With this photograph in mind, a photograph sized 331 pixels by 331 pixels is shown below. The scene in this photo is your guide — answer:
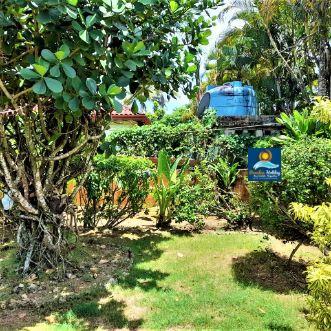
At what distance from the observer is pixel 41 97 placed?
17.1 feet

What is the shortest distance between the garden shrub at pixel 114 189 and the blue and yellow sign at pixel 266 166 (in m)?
2.96

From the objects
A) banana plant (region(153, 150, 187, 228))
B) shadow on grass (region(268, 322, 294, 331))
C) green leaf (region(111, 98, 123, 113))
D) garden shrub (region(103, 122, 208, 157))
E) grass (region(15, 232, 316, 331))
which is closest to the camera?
green leaf (region(111, 98, 123, 113))

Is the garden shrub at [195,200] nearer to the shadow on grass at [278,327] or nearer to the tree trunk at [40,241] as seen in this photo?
the tree trunk at [40,241]

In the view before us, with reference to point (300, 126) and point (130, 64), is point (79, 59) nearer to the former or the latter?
point (130, 64)

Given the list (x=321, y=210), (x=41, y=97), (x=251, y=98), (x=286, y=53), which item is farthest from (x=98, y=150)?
(x=286, y=53)

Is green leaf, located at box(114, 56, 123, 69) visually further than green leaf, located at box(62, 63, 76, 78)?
Yes

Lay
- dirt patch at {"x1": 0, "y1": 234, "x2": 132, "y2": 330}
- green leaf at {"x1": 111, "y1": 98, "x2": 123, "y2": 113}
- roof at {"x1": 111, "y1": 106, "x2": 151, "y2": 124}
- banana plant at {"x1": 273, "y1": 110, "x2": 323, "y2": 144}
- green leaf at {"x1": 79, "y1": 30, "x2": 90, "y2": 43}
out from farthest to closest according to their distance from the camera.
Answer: roof at {"x1": 111, "y1": 106, "x2": 151, "y2": 124} → banana plant at {"x1": 273, "y1": 110, "x2": 323, "y2": 144} → dirt patch at {"x1": 0, "y1": 234, "x2": 132, "y2": 330} → green leaf at {"x1": 111, "y1": 98, "x2": 123, "y2": 113} → green leaf at {"x1": 79, "y1": 30, "x2": 90, "y2": 43}

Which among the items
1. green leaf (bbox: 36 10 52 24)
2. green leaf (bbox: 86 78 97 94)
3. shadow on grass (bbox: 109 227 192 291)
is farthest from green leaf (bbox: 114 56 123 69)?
shadow on grass (bbox: 109 227 192 291)

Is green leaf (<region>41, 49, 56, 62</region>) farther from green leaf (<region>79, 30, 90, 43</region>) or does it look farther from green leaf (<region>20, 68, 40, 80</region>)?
green leaf (<region>79, 30, 90, 43</region>)

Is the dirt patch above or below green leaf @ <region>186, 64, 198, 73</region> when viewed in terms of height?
below

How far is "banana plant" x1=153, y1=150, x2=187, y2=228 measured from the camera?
8328 millimetres

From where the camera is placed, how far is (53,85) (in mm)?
3652

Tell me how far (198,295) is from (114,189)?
361 centimetres

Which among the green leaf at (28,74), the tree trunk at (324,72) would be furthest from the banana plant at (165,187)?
the tree trunk at (324,72)
